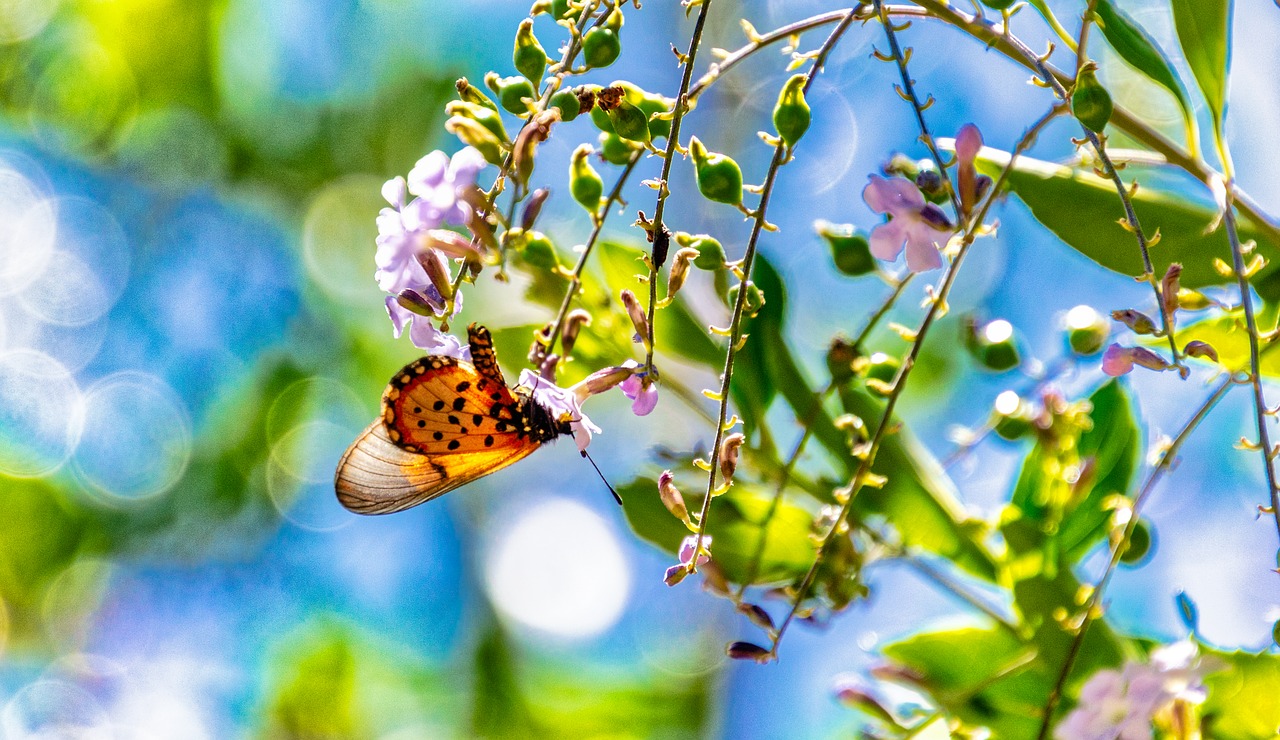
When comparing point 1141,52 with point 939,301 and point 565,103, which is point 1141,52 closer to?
point 939,301

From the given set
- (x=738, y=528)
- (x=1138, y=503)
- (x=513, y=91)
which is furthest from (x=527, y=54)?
(x=1138, y=503)

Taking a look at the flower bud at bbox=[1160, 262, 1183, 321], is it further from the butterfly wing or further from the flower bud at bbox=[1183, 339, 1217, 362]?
the butterfly wing

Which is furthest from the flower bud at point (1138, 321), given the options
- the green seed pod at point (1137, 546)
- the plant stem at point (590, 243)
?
the plant stem at point (590, 243)

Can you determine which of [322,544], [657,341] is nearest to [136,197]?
[322,544]

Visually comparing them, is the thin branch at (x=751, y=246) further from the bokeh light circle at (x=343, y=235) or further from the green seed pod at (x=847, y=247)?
the bokeh light circle at (x=343, y=235)

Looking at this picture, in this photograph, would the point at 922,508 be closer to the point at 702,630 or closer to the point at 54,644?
the point at 702,630

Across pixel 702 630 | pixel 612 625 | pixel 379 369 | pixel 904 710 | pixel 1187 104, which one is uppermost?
pixel 1187 104
